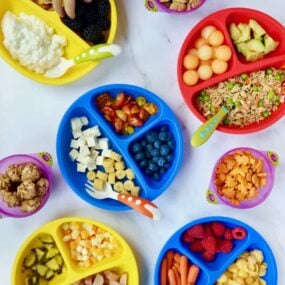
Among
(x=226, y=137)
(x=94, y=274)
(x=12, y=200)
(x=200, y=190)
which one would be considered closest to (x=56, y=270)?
(x=94, y=274)

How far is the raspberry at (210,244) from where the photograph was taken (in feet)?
4.03

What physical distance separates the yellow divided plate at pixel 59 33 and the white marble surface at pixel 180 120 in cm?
6

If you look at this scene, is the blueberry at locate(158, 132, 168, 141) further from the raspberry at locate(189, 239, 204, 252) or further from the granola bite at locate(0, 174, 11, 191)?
the granola bite at locate(0, 174, 11, 191)

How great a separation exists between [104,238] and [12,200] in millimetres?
229

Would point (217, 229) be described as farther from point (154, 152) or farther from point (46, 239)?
point (46, 239)

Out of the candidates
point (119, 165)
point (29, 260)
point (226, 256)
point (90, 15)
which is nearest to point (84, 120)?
point (119, 165)

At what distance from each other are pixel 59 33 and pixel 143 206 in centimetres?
42

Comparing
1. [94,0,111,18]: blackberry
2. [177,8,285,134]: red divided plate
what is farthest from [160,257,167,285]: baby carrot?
[94,0,111,18]: blackberry

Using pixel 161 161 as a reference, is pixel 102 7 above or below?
above

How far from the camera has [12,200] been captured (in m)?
1.17

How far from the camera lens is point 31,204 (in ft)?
3.86

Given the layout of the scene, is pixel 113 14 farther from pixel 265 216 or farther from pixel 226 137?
pixel 265 216

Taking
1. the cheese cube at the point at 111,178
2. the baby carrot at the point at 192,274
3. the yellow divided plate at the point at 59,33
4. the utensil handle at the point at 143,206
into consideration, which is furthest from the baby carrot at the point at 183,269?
the yellow divided plate at the point at 59,33

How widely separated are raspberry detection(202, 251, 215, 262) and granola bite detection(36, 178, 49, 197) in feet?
1.25
